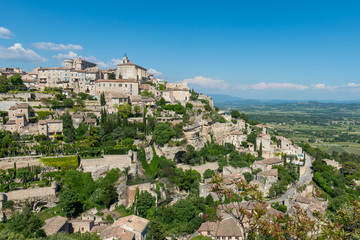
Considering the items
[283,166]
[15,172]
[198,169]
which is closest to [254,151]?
[283,166]

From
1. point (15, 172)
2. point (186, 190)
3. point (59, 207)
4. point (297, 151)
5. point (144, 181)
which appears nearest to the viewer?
point (59, 207)

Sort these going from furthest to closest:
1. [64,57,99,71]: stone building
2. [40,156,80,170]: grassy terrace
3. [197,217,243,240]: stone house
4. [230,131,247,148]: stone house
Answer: [64,57,99,71]: stone building → [230,131,247,148]: stone house → [40,156,80,170]: grassy terrace → [197,217,243,240]: stone house

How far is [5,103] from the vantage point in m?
42.3

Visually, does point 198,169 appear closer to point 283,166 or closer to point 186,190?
point 186,190

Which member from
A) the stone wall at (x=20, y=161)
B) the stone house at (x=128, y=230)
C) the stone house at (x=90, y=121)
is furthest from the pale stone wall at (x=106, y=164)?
the stone house at (x=90, y=121)

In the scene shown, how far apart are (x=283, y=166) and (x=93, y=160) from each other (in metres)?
33.0

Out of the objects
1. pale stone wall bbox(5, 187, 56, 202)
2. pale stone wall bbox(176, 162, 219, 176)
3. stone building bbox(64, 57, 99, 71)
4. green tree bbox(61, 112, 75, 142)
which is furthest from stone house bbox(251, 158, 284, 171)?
stone building bbox(64, 57, 99, 71)

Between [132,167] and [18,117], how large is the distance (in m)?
21.3

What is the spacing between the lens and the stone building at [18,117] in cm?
3762

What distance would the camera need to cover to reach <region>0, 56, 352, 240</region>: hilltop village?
84.2 feet

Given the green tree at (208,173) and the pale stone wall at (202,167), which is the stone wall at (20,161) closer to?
the pale stone wall at (202,167)

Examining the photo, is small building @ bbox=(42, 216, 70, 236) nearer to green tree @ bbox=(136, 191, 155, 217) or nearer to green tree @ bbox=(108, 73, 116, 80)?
green tree @ bbox=(136, 191, 155, 217)

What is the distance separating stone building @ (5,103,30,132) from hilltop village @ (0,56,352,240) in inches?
6.0

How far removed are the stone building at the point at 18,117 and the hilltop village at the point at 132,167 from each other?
0.15m
